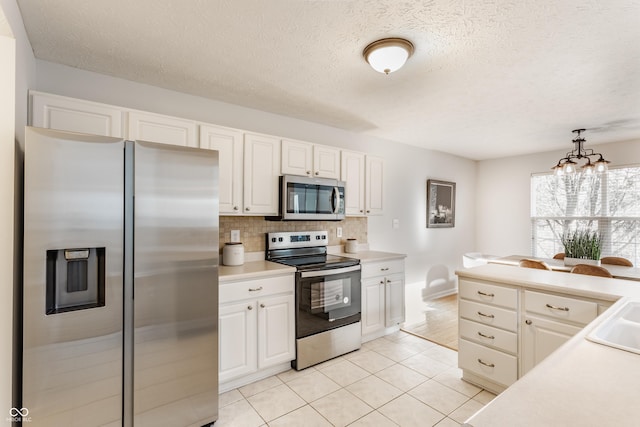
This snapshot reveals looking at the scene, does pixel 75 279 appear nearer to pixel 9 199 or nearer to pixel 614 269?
pixel 9 199

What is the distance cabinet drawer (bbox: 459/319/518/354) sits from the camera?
7.17ft

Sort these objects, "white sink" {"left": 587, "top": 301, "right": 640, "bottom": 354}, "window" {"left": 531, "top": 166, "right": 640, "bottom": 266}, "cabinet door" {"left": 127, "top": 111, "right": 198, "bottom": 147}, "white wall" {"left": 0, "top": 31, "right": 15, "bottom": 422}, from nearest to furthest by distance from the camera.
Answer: "white sink" {"left": 587, "top": 301, "right": 640, "bottom": 354}
"white wall" {"left": 0, "top": 31, "right": 15, "bottom": 422}
"cabinet door" {"left": 127, "top": 111, "right": 198, "bottom": 147}
"window" {"left": 531, "top": 166, "right": 640, "bottom": 266}

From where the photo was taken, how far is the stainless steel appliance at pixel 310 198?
288 centimetres

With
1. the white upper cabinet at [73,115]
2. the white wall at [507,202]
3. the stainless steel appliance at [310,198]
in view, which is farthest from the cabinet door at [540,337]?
the white wall at [507,202]

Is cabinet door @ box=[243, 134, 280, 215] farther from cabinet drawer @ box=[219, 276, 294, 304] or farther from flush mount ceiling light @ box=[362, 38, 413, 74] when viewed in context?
flush mount ceiling light @ box=[362, 38, 413, 74]

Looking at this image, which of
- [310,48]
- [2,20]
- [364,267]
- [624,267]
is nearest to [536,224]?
[624,267]

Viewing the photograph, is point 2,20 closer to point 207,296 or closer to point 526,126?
point 207,296

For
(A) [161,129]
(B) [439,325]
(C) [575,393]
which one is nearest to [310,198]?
(A) [161,129]

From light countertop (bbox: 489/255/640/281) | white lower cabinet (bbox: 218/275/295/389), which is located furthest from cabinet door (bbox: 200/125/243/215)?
light countertop (bbox: 489/255/640/281)

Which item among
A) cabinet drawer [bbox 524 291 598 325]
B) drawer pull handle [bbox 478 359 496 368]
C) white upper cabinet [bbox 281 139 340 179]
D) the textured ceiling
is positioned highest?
the textured ceiling

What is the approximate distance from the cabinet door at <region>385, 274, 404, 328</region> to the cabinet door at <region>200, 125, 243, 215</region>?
183 cm

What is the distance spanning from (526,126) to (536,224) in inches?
87.2

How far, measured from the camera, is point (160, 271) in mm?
1767

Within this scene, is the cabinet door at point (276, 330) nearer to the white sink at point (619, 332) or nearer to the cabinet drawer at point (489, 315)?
the cabinet drawer at point (489, 315)
